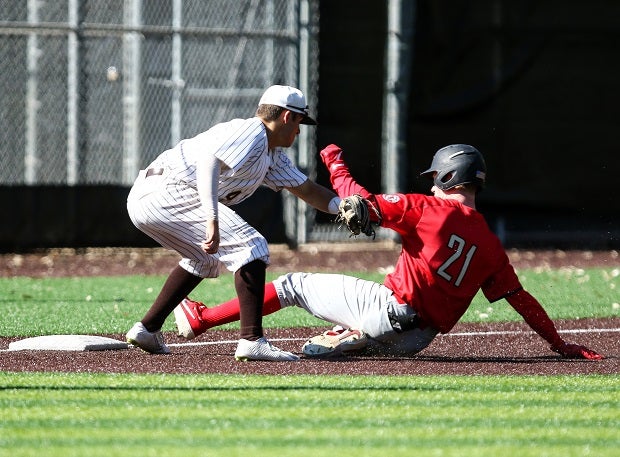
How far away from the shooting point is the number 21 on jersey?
6320 mm

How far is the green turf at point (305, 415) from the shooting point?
4246 mm

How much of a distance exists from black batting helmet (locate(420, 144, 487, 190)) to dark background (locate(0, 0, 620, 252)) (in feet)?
28.0

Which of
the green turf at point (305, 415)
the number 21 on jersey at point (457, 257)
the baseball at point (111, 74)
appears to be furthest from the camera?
the baseball at point (111, 74)

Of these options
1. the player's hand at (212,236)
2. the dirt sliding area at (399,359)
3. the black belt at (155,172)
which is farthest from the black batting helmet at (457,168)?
the black belt at (155,172)

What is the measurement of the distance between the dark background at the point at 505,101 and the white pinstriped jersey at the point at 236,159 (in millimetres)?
8298

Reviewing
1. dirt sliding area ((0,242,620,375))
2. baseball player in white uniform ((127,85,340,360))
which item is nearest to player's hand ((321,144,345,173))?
baseball player in white uniform ((127,85,340,360))

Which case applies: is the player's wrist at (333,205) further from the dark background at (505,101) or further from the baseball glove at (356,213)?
the dark background at (505,101)

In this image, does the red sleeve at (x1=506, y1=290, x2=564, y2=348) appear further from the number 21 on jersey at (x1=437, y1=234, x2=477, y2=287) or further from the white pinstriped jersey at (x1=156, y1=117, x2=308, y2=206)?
the white pinstriped jersey at (x1=156, y1=117, x2=308, y2=206)

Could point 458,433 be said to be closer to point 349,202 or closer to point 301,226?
point 349,202

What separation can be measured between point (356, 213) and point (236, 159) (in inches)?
25.9

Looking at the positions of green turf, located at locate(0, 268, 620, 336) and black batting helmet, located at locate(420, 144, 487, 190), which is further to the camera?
green turf, located at locate(0, 268, 620, 336)

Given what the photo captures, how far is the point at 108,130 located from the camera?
14.8 metres

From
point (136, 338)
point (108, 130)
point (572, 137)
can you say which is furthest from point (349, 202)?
point (572, 137)

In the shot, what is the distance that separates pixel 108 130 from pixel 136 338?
8.55 metres
